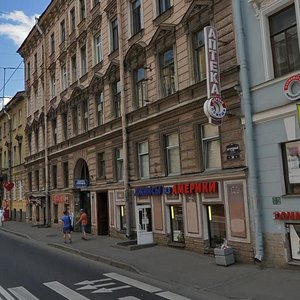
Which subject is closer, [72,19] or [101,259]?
[101,259]

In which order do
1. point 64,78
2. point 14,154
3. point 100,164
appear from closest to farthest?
1. point 100,164
2. point 64,78
3. point 14,154

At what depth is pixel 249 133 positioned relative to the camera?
12484 millimetres

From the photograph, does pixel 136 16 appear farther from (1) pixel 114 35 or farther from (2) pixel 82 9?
(2) pixel 82 9

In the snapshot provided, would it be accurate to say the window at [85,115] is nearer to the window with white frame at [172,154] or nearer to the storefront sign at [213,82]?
the window with white frame at [172,154]

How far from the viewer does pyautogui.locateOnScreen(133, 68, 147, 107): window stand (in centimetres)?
1911

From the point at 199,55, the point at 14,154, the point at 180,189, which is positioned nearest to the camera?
the point at 199,55

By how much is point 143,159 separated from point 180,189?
3.82 metres

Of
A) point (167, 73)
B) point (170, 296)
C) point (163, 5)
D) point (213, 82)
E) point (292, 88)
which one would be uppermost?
point (163, 5)

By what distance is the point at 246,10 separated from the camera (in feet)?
42.5

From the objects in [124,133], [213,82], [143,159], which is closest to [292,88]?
[213,82]

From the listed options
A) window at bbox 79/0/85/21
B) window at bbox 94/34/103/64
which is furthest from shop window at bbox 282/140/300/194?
window at bbox 79/0/85/21

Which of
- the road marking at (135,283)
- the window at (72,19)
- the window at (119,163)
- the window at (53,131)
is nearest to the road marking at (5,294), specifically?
the road marking at (135,283)

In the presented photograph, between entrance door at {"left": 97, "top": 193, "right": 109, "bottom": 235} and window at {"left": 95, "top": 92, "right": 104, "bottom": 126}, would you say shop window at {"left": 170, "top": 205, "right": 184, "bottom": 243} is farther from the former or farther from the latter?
window at {"left": 95, "top": 92, "right": 104, "bottom": 126}

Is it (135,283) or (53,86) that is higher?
(53,86)
